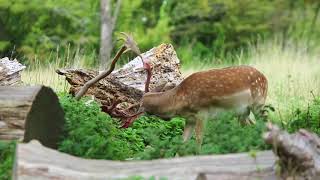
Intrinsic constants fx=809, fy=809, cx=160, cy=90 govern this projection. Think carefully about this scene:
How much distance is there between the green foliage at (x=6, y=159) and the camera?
600 centimetres

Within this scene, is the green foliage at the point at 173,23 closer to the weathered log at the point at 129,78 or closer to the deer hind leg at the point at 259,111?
the weathered log at the point at 129,78

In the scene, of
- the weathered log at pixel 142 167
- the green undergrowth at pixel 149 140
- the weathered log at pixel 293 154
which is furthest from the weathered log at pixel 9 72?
the weathered log at pixel 293 154

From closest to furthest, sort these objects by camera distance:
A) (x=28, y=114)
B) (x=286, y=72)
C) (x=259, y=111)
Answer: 1. (x=28, y=114)
2. (x=259, y=111)
3. (x=286, y=72)

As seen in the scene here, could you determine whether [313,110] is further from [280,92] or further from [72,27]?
[72,27]

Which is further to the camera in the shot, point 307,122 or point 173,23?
point 173,23

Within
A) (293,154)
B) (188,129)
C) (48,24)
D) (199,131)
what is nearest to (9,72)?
(188,129)

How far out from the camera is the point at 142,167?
5496mm

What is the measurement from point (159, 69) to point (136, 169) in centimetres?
405

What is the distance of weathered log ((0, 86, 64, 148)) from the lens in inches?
241

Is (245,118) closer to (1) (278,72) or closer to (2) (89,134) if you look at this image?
(2) (89,134)

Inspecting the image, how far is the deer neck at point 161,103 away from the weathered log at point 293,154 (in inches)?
76.1

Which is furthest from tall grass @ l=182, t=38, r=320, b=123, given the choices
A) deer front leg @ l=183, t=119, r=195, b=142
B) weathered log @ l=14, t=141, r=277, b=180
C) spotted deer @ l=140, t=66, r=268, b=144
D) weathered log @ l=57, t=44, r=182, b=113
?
weathered log @ l=14, t=141, r=277, b=180

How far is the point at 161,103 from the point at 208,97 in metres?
0.44

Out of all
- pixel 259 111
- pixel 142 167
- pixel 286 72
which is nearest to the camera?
pixel 142 167
